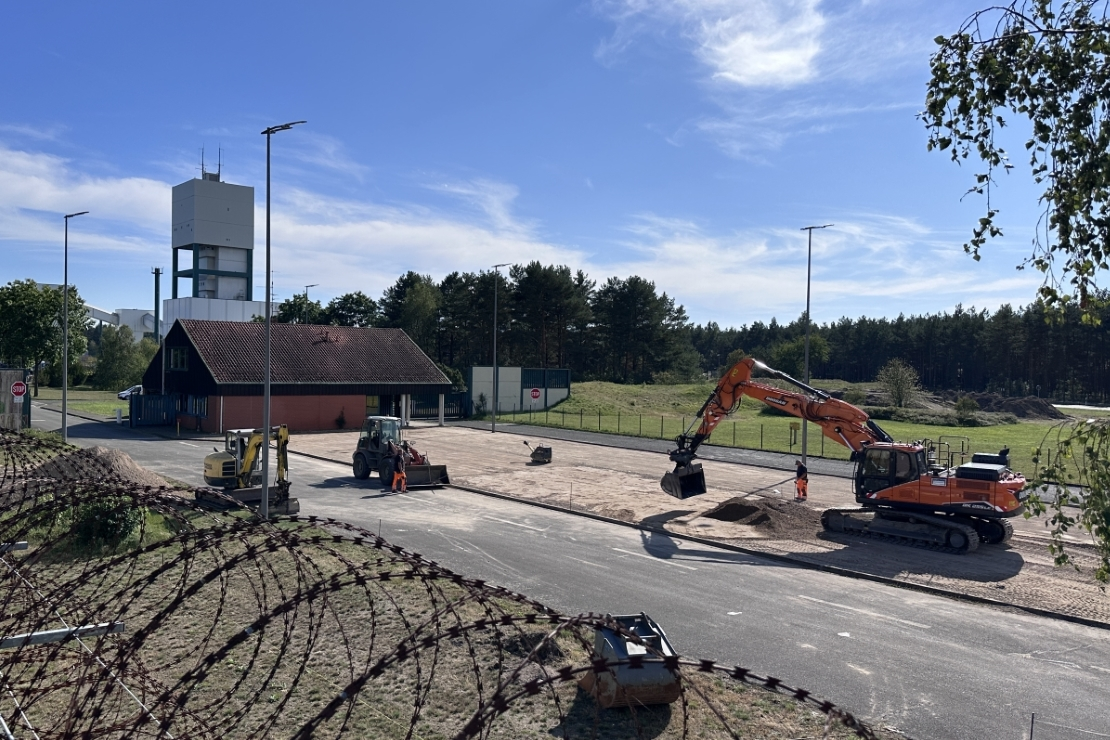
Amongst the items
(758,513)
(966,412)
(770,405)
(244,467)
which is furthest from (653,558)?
(966,412)

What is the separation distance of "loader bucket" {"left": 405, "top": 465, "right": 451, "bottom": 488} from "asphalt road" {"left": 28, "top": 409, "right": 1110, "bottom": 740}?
4332mm

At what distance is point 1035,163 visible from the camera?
6.55 meters

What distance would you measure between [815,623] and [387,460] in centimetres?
A: 1873

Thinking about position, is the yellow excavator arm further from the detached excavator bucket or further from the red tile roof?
the red tile roof

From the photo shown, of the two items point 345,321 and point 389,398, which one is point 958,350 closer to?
point 345,321

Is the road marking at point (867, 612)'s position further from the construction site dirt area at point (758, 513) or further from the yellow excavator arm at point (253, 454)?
the yellow excavator arm at point (253, 454)

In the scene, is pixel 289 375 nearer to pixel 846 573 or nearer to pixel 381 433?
pixel 381 433

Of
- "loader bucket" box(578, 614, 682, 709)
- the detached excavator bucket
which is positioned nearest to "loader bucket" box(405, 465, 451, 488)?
the detached excavator bucket

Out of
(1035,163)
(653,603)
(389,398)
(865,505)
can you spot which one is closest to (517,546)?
(653,603)

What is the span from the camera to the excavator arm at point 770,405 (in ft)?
81.1

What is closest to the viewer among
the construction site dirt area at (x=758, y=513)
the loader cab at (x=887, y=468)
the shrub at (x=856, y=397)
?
the construction site dirt area at (x=758, y=513)

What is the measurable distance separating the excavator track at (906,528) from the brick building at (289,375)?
35266mm

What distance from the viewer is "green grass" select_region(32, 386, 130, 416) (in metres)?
63.1

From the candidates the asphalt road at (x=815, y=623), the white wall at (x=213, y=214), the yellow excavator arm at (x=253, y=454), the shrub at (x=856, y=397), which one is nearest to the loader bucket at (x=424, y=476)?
the asphalt road at (x=815, y=623)
